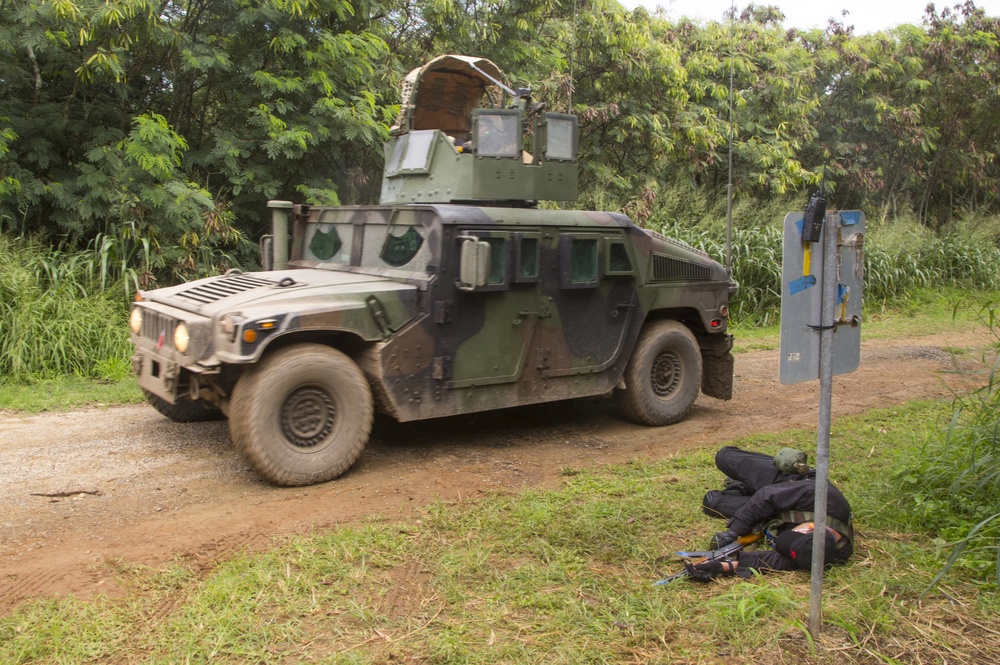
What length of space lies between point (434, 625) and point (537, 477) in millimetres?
2252

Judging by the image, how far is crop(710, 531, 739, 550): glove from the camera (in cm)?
448

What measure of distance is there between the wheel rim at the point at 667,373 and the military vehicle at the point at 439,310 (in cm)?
1

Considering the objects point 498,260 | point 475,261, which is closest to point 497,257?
point 498,260

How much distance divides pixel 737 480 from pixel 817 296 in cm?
188

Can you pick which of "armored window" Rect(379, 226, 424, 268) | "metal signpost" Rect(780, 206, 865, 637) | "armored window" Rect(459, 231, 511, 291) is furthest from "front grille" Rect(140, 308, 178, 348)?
"metal signpost" Rect(780, 206, 865, 637)

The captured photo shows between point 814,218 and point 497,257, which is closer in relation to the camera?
point 814,218

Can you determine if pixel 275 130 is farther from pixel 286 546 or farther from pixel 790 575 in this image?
pixel 790 575

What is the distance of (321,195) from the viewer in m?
10.5

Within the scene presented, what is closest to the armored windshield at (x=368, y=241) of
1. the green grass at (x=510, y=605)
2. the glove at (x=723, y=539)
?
the green grass at (x=510, y=605)

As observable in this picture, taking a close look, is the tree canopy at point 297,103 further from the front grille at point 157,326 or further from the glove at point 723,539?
the glove at point 723,539

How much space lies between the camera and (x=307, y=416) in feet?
18.4

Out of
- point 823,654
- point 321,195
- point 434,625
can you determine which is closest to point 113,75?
point 321,195

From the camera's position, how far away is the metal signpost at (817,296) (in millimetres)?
3518

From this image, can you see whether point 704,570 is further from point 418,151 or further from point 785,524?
point 418,151
